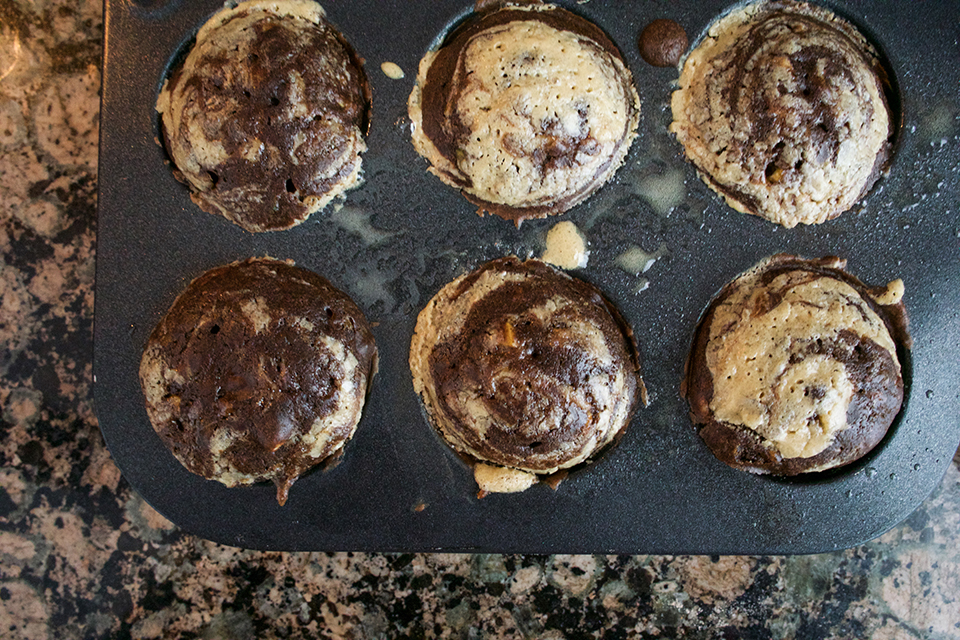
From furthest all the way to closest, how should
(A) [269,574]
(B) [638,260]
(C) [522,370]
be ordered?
1. (A) [269,574]
2. (B) [638,260]
3. (C) [522,370]

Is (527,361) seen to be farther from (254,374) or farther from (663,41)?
(663,41)

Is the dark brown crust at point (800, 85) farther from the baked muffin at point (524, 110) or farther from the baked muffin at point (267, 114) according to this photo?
the baked muffin at point (267, 114)

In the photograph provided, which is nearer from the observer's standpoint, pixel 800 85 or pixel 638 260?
pixel 800 85

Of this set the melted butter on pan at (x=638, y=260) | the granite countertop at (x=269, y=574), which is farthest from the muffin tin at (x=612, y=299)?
the granite countertop at (x=269, y=574)

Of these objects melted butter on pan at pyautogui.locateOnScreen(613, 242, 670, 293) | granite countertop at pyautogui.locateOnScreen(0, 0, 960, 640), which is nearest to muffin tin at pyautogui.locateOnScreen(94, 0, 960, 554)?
melted butter on pan at pyautogui.locateOnScreen(613, 242, 670, 293)

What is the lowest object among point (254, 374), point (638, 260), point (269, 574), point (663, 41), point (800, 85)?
point (269, 574)

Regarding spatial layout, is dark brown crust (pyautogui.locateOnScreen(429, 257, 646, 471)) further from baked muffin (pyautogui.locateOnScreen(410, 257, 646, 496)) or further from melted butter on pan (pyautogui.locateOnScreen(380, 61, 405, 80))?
melted butter on pan (pyautogui.locateOnScreen(380, 61, 405, 80))

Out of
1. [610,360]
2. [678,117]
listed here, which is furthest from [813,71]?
[610,360]

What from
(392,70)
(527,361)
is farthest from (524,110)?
(527,361)
